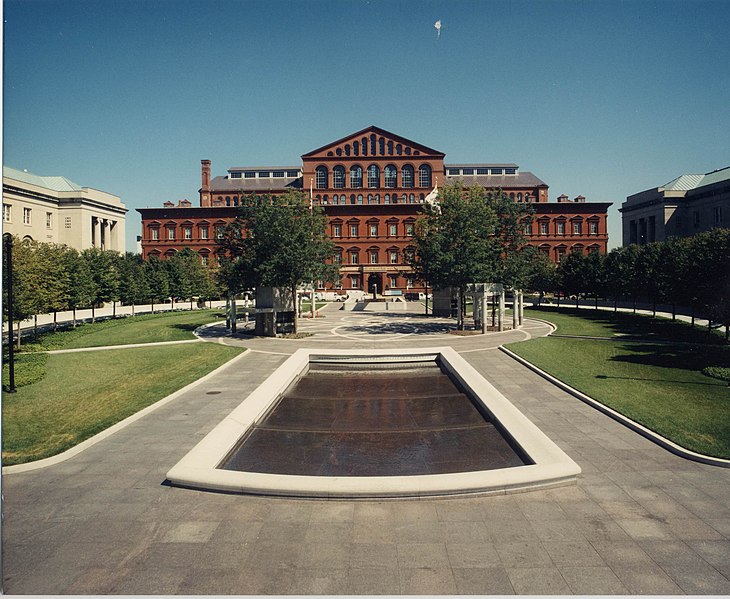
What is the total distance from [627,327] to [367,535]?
31618mm

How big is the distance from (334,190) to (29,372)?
62.3 m

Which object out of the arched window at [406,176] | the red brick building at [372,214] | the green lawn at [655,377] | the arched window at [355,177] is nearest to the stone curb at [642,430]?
the green lawn at [655,377]

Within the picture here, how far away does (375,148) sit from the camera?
76188mm

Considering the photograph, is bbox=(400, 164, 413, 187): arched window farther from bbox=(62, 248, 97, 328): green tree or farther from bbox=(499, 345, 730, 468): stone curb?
bbox=(499, 345, 730, 468): stone curb

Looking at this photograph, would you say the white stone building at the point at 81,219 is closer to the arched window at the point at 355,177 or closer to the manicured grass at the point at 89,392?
the manicured grass at the point at 89,392

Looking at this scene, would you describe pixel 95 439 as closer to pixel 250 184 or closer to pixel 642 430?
pixel 642 430

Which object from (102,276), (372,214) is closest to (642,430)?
(102,276)

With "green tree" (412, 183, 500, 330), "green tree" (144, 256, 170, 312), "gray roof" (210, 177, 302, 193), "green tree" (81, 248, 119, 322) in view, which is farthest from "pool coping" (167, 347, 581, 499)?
"gray roof" (210, 177, 302, 193)

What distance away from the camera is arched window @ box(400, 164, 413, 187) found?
253 feet

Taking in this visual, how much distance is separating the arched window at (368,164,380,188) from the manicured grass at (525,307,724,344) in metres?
41.5

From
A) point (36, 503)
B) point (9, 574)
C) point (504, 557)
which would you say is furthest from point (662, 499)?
point (36, 503)

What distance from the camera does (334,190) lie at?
7700 centimetres

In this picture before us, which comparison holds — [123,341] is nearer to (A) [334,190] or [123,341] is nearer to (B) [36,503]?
(B) [36,503]

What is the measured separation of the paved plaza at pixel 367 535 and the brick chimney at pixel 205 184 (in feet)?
254
